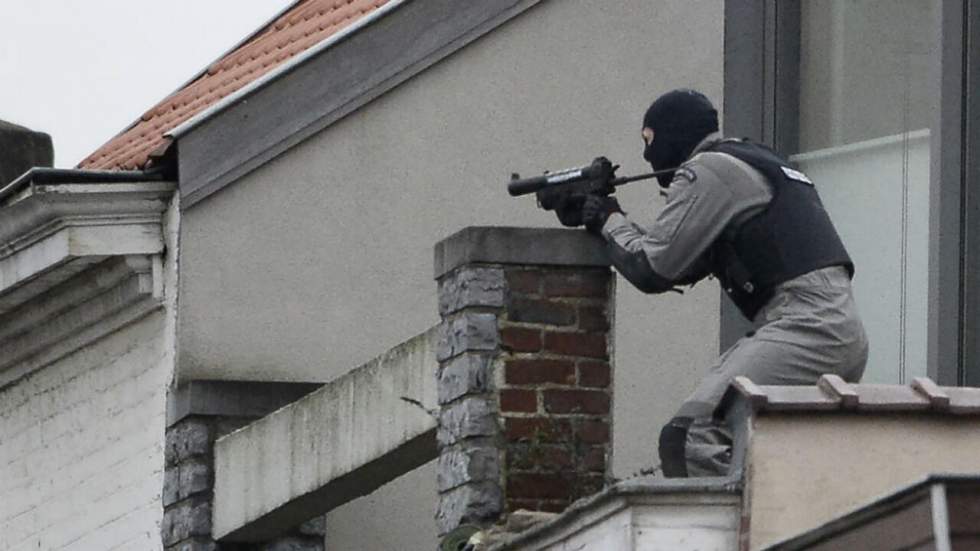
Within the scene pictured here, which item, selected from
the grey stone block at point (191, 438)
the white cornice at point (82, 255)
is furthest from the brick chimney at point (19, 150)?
the grey stone block at point (191, 438)

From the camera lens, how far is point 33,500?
14.0 m

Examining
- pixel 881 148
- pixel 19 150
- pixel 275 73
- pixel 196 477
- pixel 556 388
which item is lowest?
pixel 556 388

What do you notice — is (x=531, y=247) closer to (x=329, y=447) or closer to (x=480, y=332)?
(x=480, y=332)

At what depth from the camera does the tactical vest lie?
8.21m

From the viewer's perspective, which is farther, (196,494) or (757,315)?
(196,494)

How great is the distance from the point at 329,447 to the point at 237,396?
131 cm

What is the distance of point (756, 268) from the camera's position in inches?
324

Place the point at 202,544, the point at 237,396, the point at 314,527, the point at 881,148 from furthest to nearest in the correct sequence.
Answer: the point at 314,527 → the point at 237,396 → the point at 202,544 → the point at 881,148

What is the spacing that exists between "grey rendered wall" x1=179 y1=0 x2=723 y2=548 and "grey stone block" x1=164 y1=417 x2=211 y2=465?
0.75ft

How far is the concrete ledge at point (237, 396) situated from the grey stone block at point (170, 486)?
0.96 ft

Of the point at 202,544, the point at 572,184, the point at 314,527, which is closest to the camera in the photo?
the point at 572,184

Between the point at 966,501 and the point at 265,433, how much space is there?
5686mm

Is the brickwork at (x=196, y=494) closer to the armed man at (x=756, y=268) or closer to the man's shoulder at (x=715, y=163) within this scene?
the armed man at (x=756, y=268)

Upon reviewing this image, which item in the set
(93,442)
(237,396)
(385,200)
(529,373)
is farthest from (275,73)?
(529,373)
